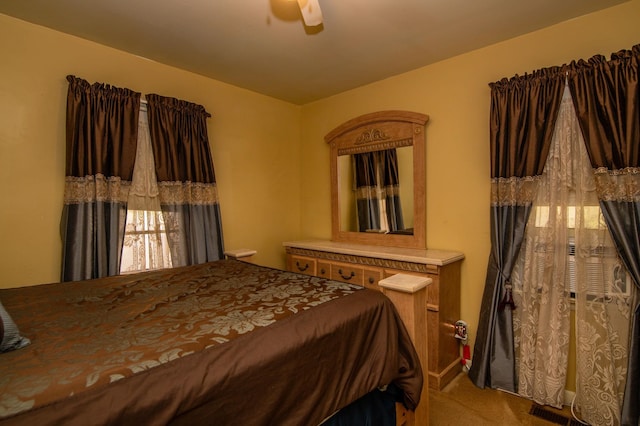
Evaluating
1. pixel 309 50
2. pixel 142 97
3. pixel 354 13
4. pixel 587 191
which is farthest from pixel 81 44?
pixel 587 191

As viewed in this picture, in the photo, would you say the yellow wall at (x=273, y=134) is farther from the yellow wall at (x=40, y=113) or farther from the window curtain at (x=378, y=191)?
the window curtain at (x=378, y=191)

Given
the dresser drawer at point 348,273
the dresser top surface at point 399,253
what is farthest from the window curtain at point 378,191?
the dresser drawer at point 348,273

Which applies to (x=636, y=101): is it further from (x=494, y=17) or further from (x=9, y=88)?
(x=9, y=88)

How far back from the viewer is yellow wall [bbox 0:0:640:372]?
198 centimetres

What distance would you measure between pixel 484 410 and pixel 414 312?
1.11m

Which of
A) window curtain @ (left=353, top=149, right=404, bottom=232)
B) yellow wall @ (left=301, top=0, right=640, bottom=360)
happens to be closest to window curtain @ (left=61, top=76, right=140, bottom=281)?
window curtain @ (left=353, top=149, right=404, bottom=232)

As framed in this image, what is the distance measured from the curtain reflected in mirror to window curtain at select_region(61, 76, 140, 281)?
6.39 feet

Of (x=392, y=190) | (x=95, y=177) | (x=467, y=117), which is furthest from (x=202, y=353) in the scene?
(x=467, y=117)

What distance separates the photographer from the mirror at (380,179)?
8.88ft

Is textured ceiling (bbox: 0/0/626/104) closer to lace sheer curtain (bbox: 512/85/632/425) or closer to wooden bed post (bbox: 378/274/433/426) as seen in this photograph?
lace sheer curtain (bbox: 512/85/632/425)

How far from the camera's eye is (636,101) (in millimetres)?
1720

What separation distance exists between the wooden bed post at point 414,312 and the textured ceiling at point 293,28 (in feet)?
5.32

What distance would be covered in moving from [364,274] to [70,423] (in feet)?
6.95

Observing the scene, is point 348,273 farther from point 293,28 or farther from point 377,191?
point 293,28
